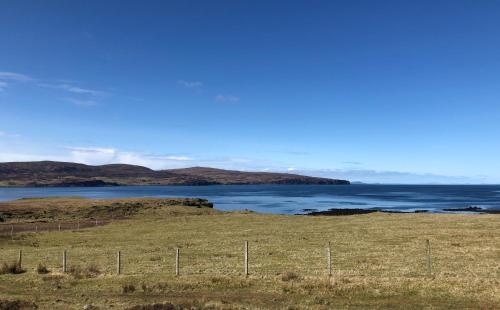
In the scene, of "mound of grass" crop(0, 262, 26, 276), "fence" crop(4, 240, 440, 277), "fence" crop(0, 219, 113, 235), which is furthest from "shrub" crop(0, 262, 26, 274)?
"fence" crop(0, 219, 113, 235)

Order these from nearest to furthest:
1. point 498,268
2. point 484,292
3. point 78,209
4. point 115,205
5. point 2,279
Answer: point 484,292, point 2,279, point 498,268, point 78,209, point 115,205

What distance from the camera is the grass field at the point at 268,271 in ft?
66.0

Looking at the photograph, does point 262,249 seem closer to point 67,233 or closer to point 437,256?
point 437,256

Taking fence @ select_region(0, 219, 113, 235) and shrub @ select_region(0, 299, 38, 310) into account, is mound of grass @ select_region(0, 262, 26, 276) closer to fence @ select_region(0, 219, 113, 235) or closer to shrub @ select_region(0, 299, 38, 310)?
shrub @ select_region(0, 299, 38, 310)

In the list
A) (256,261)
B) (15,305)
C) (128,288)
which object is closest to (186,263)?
(256,261)

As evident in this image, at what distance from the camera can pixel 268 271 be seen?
28500 mm

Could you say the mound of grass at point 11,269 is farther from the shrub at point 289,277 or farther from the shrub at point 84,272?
the shrub at point 289,277

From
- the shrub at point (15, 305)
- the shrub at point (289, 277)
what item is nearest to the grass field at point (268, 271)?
the shrub at point (289, 277)

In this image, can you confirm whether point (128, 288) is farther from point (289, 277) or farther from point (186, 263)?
point (186, 263)

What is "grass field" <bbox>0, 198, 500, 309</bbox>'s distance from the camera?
20109mm

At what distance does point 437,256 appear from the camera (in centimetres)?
3491

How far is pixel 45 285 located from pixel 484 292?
21892 millimetres

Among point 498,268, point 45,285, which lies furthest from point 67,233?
point 498,268

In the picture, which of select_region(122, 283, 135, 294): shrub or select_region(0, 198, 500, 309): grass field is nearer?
select_region(0, 198, 500, 309): grass field
